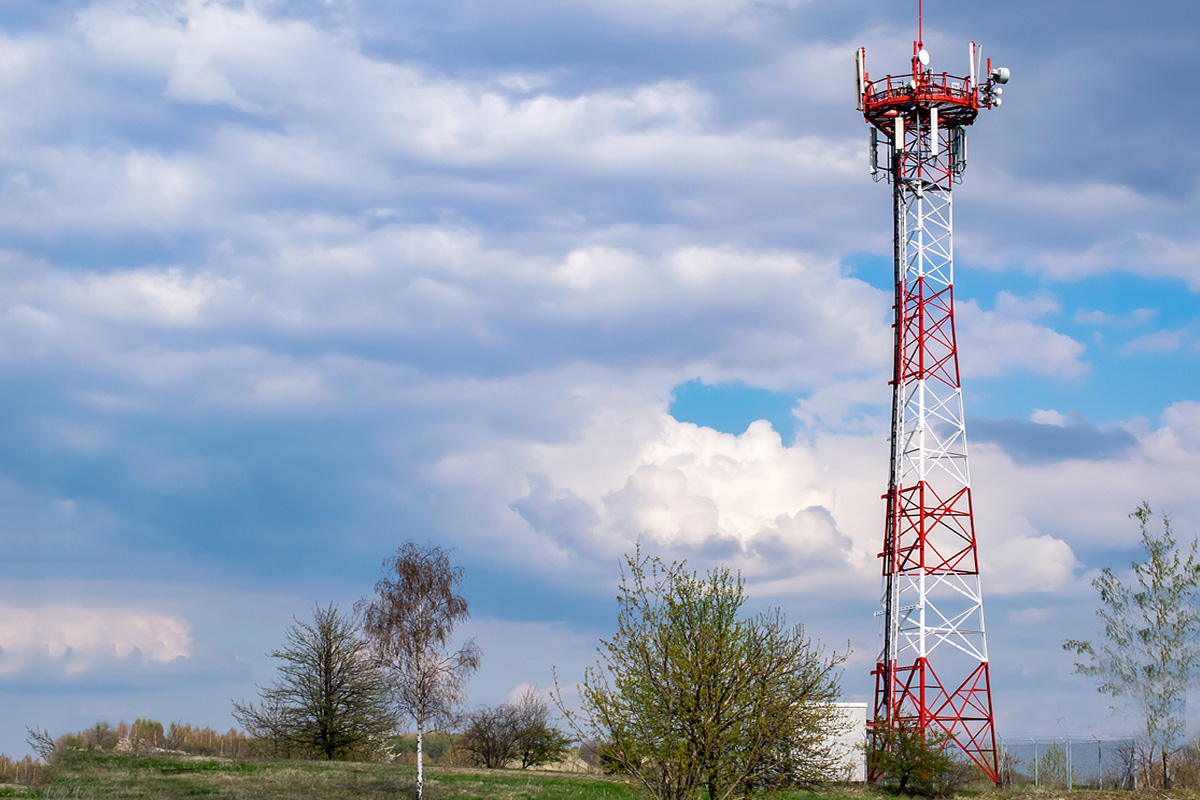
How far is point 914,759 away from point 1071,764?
834cm

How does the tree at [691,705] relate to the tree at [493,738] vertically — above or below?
above

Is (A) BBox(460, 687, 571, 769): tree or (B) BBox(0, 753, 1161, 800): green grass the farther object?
(A) BBox(460, 687, 571, 769): tree

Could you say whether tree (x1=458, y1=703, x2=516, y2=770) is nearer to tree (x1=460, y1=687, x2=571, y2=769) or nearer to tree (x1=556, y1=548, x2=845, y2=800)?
tree (x1=460, y1=687, x2=571, y2=769)

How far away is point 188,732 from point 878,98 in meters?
43.6

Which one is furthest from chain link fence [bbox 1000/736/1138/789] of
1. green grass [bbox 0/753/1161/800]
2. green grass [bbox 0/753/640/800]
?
green grass [bbox 0/753/640/800]

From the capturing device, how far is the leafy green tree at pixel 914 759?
124 ft

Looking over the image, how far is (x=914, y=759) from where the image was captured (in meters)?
37.7

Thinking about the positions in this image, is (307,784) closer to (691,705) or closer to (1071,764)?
(691,705)

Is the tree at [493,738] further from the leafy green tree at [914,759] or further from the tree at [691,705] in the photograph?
the tree at [691,705]

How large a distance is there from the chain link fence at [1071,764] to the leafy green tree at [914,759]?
11.7 feet

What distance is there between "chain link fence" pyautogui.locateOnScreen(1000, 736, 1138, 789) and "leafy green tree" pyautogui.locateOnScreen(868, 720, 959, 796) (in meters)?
3.57

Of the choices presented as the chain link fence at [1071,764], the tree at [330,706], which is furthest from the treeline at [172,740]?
the chain link fence at [1071,764]

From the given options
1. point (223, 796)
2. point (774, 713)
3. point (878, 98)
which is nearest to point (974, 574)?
point (878, 98)

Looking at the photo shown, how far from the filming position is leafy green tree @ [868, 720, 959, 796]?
37.7 m
